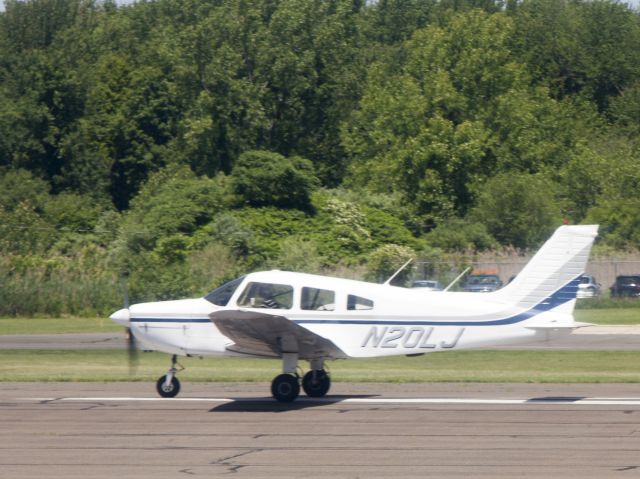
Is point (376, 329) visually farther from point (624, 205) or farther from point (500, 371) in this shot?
point (624, 205)

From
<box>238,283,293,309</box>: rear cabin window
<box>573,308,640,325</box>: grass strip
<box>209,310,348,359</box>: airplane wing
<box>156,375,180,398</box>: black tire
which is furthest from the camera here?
<box>573,308,640,325</box>: grass strip

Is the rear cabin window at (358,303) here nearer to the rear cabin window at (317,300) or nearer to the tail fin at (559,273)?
the rear cabin window at (317,300)

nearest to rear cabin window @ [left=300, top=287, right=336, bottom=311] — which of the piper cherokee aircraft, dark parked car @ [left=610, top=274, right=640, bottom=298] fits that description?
the piper cherokee aircraft

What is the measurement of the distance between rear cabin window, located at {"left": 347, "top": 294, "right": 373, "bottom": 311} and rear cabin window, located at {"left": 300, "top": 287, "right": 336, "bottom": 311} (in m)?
0.24

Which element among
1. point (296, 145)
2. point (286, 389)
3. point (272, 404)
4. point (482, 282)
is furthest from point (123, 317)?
point (296, 145)

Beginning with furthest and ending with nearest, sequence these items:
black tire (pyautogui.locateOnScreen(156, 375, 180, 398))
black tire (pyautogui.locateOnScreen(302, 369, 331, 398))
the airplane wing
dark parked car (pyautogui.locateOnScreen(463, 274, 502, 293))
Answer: dark parked car (pyautogui.locateOnScreen(463, 274, 502, 293)) < black tire (pyautogui.locateOnScreen(302, 369, 331, 398)) < black tire (pyautogui.locateOnScreen(156, 375, 180, 398)) < the airplane wing

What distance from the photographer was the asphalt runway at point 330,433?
38.0 ft

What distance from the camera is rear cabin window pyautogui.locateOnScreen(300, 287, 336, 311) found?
16578 mm

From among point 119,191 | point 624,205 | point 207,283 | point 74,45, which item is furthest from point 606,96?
point 207,283

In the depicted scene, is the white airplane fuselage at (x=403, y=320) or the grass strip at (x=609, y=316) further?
the grass strip at (x=609, y=316)

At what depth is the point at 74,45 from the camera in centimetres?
8106

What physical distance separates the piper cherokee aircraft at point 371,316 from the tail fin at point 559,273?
0.05ft
